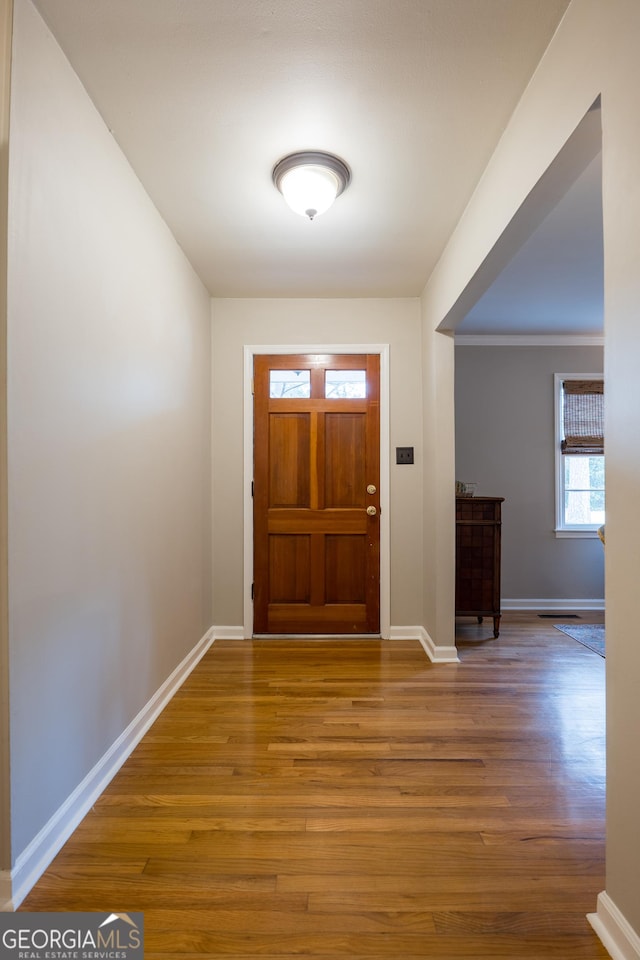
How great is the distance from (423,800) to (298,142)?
2.52 m

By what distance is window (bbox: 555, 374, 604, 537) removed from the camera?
4.71 m

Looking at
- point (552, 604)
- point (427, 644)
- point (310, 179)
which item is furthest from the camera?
point (552, 604)

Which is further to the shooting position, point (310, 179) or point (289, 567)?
point (289, 567)

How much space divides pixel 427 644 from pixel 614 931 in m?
2.24

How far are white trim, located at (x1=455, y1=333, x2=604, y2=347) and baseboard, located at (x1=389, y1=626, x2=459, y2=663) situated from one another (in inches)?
107

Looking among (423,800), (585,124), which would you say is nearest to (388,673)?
(423,800)

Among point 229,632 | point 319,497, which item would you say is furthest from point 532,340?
point 229,632

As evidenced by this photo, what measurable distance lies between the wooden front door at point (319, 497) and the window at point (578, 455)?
2077 millimetres

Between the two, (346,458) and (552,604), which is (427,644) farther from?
(552,604)

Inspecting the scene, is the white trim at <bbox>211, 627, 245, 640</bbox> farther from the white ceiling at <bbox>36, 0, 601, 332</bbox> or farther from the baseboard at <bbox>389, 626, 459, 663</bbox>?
the white ceiling at <bbox>36, 0, 601, 332</bbox>

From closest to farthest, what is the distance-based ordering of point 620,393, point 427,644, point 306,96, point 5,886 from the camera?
point 620,393
point 5,886
point 306,96
point 427,644

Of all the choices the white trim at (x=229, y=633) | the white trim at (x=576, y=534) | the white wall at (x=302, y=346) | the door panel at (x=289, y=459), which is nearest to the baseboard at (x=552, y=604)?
the white trim at (x=576, y=534)

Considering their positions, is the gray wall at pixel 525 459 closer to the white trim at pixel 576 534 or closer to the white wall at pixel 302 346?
the white trim at pixel 576 534

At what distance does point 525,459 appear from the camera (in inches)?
187
